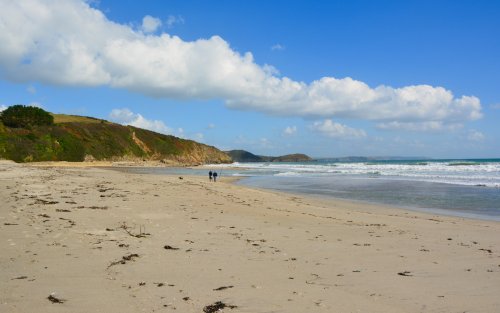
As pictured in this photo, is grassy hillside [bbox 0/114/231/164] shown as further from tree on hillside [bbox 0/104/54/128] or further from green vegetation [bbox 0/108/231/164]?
tree on hillside [bbox 0/104/54/128]

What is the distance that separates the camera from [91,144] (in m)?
68.4

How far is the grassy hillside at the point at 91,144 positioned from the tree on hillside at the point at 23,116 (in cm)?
233

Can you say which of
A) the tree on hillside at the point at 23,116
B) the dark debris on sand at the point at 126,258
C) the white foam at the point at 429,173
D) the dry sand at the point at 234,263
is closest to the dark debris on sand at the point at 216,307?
the dry sand at the point at 234,263

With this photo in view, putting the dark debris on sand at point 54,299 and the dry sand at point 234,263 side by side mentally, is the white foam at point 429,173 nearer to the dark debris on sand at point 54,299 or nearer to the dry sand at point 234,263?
the dry sand at point 234,263

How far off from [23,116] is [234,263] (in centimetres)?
6463

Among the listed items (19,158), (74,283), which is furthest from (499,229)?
(19,158)

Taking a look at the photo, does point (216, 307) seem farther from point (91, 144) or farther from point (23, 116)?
point (91, 144)

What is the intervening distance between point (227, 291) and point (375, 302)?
5.78 feet

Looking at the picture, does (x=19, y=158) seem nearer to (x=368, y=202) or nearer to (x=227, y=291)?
(x=368, y=202)

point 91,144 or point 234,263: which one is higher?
point 91,144

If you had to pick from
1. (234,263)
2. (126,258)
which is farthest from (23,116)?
(234,263)

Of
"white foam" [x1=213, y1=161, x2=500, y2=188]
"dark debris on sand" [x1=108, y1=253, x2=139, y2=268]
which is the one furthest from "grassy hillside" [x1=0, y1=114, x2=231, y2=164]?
"dark debris on sand" [x1=108, y1=253, x2=139, y2=268]

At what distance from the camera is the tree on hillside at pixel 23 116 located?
195ft

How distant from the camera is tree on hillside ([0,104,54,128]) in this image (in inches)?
2344
